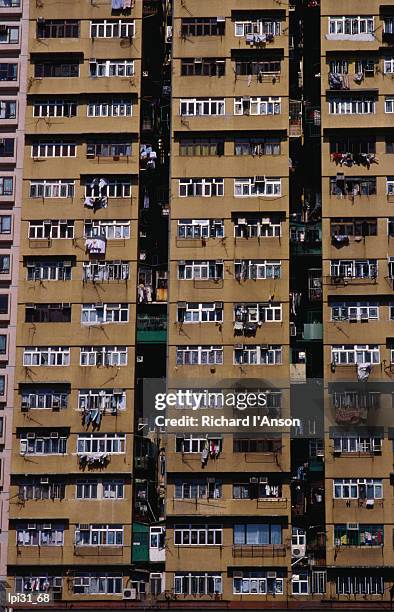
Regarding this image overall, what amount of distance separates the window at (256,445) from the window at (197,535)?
312 centimetres

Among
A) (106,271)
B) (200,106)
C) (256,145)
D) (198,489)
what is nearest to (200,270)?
(106,271)

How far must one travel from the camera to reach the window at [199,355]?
161ft

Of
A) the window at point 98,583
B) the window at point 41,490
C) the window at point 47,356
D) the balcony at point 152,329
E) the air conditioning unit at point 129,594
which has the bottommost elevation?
the air conditioning unit at point 129,594

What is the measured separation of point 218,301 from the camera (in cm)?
4959

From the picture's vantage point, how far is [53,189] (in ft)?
168

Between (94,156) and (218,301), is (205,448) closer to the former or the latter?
(218,301)

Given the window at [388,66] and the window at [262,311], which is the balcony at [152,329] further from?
the window at [388,66]

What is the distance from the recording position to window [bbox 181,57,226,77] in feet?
169

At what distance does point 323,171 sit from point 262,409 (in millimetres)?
10050

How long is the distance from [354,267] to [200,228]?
641 centimetres

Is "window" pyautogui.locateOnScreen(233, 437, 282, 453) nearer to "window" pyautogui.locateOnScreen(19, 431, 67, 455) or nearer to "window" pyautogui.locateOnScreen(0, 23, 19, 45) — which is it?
"window" pyautogui.locateOnScreen(19, 431, 67, 455)

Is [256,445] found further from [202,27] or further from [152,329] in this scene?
[202,27]

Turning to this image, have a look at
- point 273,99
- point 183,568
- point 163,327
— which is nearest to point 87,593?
point 183,568

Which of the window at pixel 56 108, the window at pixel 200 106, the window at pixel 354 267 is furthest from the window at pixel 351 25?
the window at pixel 56 108
